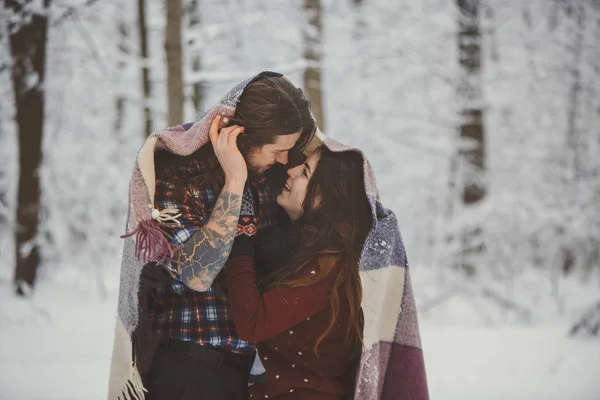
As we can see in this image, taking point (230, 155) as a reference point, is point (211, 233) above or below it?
below

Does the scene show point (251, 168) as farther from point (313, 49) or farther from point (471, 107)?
point (471, 107)

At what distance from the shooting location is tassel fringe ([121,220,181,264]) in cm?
184

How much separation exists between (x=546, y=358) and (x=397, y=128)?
424 centimetres

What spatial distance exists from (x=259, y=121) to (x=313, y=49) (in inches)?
170

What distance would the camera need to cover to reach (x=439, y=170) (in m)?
7.89

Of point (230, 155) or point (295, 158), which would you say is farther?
point (295, 158)

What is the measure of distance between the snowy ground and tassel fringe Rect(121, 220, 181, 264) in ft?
8.05

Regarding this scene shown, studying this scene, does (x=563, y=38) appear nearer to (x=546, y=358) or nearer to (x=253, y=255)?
(x=546, y=358)

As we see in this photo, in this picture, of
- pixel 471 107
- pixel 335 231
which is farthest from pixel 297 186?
pixel 471 107

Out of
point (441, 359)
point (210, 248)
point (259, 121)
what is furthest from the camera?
point (441, 359)

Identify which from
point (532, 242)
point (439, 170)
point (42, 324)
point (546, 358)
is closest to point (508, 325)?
point (546, 358)

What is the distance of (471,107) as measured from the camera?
709cm

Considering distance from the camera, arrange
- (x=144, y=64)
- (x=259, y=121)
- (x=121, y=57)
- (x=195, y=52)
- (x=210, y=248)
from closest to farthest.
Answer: (x=210, y=248) < (x=259, y=121) < (x=144, y=64) < (x=195, y=52) < (x=121, y=57)

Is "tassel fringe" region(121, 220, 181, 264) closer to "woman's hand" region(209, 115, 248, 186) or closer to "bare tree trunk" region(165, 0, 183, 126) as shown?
"woman's hand" region(209, 115, 248, 186)
